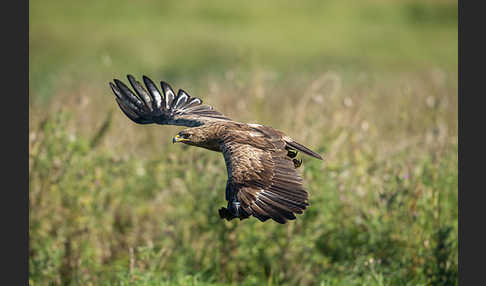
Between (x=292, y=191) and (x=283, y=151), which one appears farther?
(x=283, y=151)

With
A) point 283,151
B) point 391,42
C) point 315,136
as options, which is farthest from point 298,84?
point 391,42

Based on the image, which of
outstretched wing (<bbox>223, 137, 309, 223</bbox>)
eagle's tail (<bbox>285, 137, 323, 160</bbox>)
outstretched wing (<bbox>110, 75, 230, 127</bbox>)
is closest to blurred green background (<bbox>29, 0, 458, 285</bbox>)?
outstretched wing (<bbox>110, 75, 230, 127</bbox>)

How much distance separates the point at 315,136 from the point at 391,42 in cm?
1779

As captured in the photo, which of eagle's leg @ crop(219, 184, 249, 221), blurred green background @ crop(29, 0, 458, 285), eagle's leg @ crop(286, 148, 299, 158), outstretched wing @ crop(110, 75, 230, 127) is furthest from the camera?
outstretched wing @ crop(110, 75, 230, 127)

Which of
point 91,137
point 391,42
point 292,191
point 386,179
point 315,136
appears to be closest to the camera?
point 292,191

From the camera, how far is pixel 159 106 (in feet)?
24.5

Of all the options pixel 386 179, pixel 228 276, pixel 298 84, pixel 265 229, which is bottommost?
pixel 228 276

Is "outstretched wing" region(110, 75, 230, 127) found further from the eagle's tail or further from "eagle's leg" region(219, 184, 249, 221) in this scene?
"eagle's leg" region(219, 184, 249, 221)

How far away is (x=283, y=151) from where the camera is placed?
6.13 m

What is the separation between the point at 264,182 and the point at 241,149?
468 mm

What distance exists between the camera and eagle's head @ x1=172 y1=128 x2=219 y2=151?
6.44 metres

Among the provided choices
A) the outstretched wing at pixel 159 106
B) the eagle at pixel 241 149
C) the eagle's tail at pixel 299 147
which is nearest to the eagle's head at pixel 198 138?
the eagle at pixel 241 149

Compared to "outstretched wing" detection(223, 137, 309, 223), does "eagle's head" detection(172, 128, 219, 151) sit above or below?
above

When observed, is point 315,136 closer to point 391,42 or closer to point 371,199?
point 371,199
